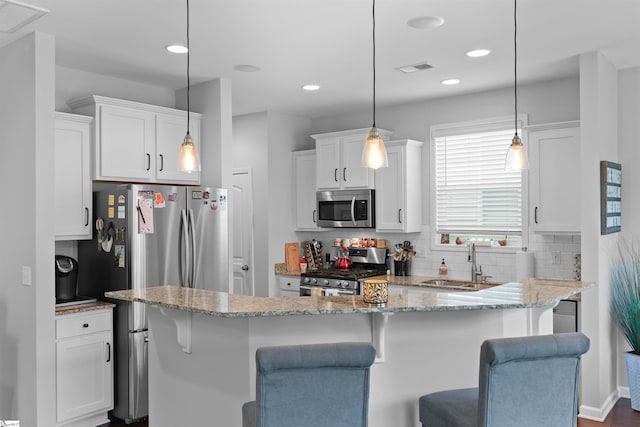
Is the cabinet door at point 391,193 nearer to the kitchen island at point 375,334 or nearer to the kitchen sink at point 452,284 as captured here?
the kitchen sink at point 452,284

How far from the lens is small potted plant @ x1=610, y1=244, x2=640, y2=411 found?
4.32 metres

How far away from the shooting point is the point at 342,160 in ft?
19.7

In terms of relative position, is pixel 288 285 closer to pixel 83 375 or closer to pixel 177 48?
pixel 83 375

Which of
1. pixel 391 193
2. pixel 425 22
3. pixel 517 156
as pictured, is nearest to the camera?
pixel 517 156

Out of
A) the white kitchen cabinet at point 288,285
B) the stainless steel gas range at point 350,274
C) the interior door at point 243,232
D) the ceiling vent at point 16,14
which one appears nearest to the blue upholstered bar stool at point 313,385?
the ceiling vent at point 16,14

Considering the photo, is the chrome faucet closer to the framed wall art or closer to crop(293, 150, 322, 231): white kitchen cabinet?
the framed wall art

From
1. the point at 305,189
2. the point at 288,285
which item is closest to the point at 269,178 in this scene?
the point at 305,189

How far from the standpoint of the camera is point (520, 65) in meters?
4.48

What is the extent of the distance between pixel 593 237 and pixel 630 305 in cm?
66

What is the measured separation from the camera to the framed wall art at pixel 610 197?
4.18 metres

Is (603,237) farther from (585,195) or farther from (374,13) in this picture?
(374,13)

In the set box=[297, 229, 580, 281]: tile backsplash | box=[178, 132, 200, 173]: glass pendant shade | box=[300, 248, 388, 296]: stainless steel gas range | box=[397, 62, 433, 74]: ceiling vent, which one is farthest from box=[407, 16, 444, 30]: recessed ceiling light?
box=[300, 248, 388, 296]: stainless steel gas range

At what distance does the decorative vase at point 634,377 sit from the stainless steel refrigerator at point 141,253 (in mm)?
3263

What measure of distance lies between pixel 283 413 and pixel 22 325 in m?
2.59
